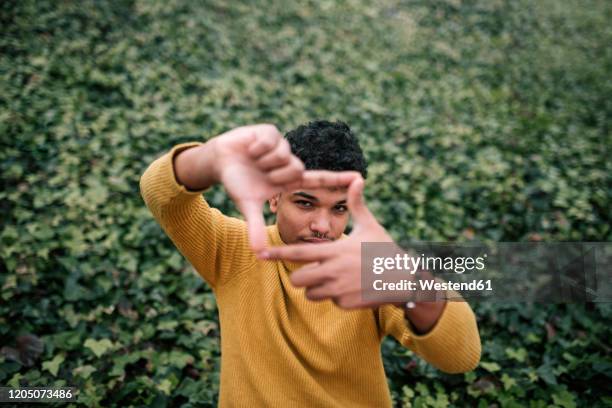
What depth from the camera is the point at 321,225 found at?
5.19 ft

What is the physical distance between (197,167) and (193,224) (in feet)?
0.90

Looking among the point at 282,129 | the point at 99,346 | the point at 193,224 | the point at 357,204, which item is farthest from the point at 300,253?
the point at 282,129

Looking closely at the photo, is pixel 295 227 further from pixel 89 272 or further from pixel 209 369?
pixel 89 272

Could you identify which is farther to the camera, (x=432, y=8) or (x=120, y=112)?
(x=432, y=8)

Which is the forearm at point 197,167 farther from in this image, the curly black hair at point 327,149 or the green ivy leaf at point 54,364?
the green ivy leaf at point 54,364

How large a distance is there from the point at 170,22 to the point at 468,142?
14.7 ft

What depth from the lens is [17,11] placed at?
579 centimetres

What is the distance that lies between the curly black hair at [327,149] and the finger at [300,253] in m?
0.61

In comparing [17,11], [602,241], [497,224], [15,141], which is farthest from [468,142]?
[17,11]

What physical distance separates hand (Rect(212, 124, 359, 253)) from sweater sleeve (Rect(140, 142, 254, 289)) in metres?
0.15

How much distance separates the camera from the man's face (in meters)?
1.56

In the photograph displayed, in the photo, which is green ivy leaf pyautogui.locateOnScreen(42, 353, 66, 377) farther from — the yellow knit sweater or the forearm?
the forearm

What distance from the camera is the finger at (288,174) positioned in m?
1.21

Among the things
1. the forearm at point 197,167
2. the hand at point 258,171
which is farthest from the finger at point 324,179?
the forearm at point 197,167
